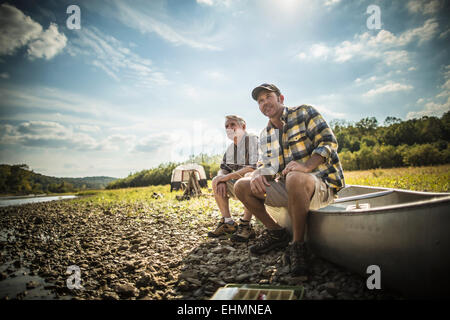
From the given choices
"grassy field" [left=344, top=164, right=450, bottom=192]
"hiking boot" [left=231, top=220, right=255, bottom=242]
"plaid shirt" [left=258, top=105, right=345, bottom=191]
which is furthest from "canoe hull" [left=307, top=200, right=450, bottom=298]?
"grassy field" [left=344, top=164, right=450, bottom=192]

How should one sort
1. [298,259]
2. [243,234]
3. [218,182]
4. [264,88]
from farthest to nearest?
[218,182] → [243,234] → [264,88] → [298,259]

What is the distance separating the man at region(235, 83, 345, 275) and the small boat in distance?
0.27 m

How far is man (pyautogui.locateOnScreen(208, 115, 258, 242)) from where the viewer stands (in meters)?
3.99

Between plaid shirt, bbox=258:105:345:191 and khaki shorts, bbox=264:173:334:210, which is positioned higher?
plaid shirt, bbox=258:105:345:191

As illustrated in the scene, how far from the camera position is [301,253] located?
7.51 ft

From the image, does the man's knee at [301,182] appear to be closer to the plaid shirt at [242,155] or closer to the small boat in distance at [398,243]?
the small boat in distance at [398,243]

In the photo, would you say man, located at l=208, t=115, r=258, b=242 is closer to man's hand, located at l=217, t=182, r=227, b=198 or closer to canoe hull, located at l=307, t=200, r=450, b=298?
man's hand, located at l=217, t=182, r=227, b=198

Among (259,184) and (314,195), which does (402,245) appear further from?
(259,184)

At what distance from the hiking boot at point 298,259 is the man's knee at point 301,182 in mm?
594

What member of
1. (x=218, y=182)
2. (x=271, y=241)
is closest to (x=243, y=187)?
(x=271, y=241)

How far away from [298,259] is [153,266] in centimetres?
182

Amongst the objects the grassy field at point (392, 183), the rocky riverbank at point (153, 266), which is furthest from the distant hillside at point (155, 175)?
the rocky riverbank at point (153, 266)

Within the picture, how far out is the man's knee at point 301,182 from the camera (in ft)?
7.57

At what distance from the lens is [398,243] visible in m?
1.62
